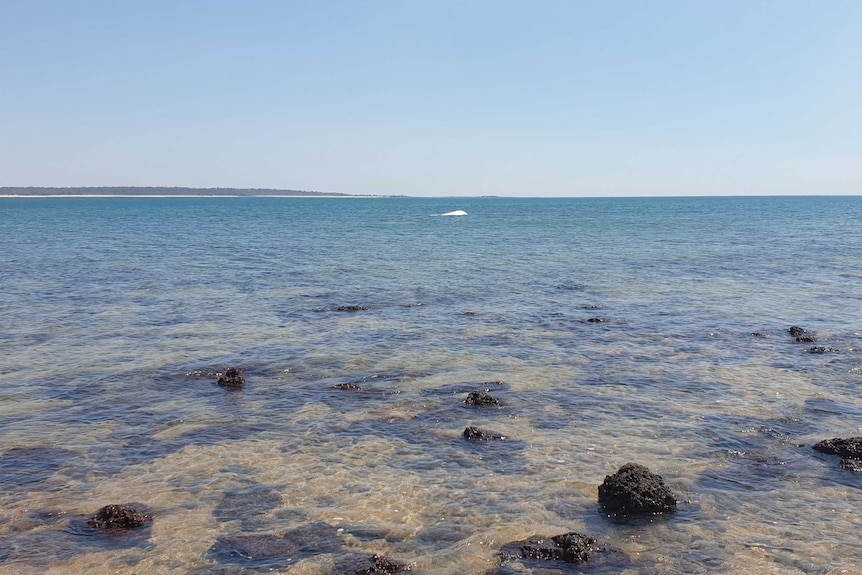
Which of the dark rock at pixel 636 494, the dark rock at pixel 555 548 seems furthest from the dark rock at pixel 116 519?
the dark rock at pixel 636 494

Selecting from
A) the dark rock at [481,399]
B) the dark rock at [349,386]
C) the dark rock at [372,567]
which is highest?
the dark rock at [481,399]

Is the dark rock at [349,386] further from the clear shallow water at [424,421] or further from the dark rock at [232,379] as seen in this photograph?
the dark rock at [232,379]

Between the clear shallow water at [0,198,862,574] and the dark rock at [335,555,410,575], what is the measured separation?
42cm

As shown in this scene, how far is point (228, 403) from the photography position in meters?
16.5

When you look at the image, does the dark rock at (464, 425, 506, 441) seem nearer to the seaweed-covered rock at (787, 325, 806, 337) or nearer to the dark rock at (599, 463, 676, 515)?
the dark rock at (599, 463, 676, 515)

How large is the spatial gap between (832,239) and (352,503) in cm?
7597

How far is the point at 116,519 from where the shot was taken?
1027cm

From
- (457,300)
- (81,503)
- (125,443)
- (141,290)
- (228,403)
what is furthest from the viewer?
(141,290)

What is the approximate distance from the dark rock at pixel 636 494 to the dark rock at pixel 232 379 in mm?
10684

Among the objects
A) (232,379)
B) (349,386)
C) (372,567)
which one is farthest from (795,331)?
(372,567)

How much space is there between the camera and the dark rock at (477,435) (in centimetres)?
1395

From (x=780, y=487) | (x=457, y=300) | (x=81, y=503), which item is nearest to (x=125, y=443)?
(x=81, y=503)

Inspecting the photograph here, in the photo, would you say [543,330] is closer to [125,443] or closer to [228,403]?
[228,403]

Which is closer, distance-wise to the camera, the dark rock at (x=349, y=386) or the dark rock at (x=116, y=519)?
the dark rock at (x=116, y=519)
